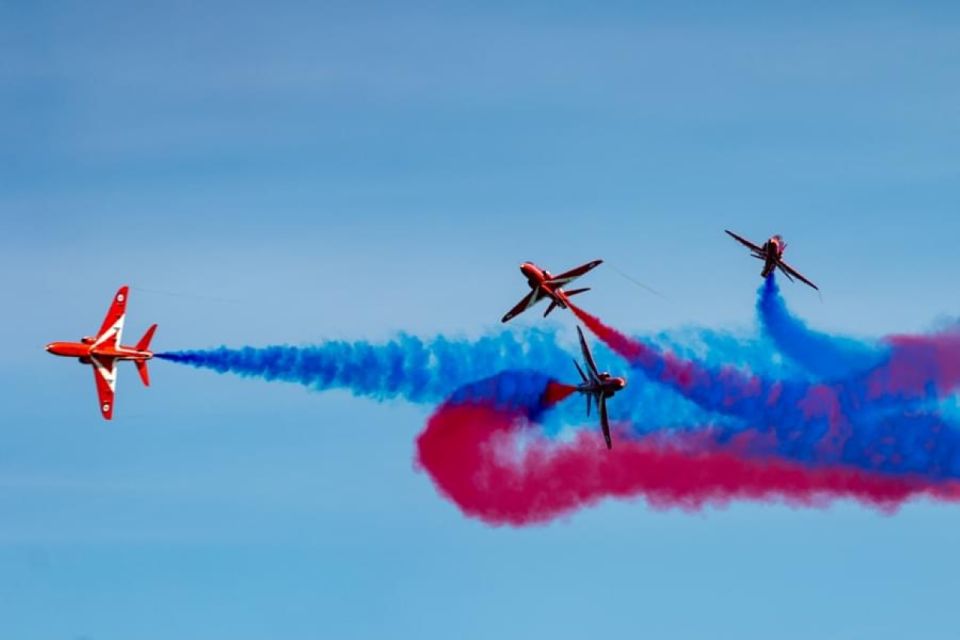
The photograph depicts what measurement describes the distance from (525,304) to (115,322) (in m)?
23.2

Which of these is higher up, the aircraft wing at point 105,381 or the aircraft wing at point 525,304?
the aircraft wing at point 525,304

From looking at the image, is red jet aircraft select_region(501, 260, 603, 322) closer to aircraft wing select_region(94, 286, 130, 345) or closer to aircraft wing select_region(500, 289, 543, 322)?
aircraft wing select_region(500, 289, 543, 322)

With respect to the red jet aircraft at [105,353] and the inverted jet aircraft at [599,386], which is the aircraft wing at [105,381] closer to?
the red jet aircraft at [105,353]

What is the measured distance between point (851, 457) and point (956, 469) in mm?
5644

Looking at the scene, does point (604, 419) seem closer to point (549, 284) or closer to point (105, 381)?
point (549, 284)

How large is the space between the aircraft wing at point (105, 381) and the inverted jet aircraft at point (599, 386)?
25.6 meters

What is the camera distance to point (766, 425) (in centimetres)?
10238

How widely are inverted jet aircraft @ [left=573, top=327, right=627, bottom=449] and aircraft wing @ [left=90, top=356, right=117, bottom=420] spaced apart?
1006 inches

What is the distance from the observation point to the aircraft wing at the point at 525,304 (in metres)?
97.1

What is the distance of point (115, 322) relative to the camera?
103125mm

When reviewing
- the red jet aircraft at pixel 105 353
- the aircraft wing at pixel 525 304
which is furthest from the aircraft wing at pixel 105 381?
the aircraft wing at pixel 525 304

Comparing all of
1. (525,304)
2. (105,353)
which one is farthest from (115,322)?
(525,304)

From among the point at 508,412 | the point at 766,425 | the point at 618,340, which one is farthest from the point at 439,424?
the point at 766,425

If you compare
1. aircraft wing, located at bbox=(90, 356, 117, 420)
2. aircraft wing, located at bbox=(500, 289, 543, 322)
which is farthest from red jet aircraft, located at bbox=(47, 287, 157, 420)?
aircraft wing, located at bbox=(500, 289, 543, 322)
